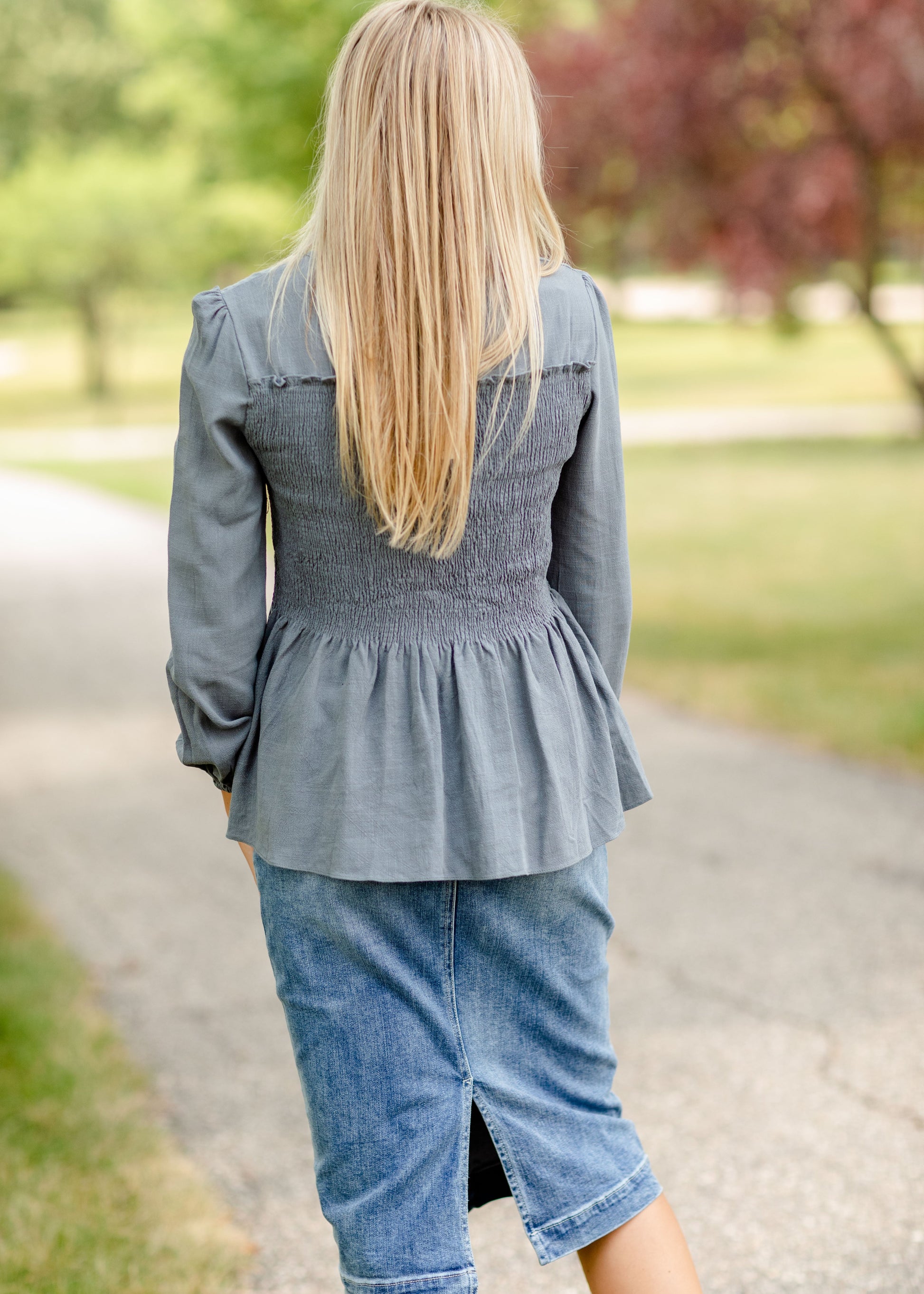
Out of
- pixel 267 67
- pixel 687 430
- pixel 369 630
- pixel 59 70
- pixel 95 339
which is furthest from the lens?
pixel 59 70

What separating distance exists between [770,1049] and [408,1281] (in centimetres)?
165

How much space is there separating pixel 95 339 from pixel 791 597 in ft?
69.7

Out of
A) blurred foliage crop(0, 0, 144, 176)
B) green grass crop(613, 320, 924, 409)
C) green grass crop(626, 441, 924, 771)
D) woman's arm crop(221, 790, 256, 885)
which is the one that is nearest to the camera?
woman's arm crop(221, 790, 256, 885)

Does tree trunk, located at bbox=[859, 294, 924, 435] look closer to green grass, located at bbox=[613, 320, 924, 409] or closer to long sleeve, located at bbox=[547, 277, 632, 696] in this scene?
green grass, located at bbox=[613, 320, 924, 409]

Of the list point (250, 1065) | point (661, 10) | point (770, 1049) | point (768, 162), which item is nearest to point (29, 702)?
point (250, 1065)

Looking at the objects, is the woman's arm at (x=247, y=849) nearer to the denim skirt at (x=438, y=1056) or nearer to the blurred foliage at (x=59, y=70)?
the denim skirt at (x=438, y=1056)

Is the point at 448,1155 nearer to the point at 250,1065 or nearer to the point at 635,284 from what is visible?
the point at 250,1065

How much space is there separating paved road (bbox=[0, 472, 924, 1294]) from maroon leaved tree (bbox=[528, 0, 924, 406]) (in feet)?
18.5

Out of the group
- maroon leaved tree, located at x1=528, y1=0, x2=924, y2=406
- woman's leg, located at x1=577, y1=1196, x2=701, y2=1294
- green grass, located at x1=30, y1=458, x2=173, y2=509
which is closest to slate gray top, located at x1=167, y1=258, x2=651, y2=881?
woman's leg, located at x1=577, y1=1196, x2=701, y2=1294

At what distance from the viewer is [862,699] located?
5965 mm

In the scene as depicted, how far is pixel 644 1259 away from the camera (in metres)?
1.75

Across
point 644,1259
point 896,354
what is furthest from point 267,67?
point 644,1259

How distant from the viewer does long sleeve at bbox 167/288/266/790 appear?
5.25 ft

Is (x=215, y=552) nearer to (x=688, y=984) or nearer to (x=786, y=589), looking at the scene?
(x=688, y=984)
